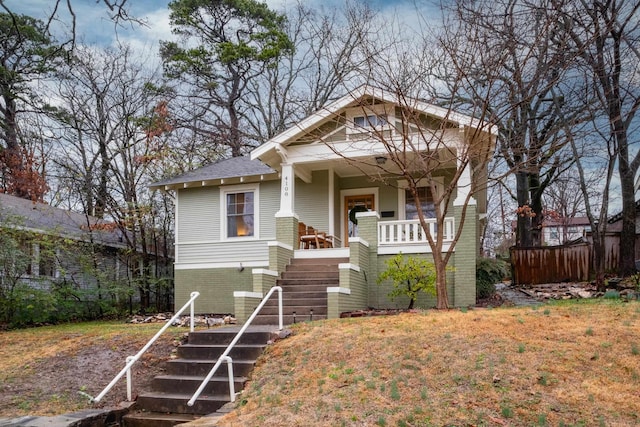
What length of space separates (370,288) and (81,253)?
32.4 ft

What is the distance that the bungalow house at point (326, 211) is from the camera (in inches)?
494

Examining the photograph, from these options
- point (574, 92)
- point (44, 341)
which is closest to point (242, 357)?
point (44, 341)

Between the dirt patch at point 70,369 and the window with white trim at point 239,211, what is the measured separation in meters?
6.28

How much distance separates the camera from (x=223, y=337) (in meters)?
9.16

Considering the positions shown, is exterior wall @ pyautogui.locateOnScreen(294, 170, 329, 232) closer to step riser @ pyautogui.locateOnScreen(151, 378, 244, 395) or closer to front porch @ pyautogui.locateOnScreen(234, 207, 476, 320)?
front porch @ pyautogui.locateOnScreen(234, 207, 476, 320)

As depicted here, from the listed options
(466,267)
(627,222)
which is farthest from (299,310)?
(627,222)

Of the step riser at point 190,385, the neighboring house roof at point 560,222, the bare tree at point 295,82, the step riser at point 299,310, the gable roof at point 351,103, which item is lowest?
the step riser at point 190,385

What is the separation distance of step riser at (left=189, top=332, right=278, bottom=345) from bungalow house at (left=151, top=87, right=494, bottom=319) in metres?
2.03

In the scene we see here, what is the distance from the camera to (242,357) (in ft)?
27.3

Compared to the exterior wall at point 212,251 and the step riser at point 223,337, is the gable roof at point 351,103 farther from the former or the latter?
the step riser at point 223,337

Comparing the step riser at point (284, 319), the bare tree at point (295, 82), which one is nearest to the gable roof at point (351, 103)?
the step riser at point (284, 319)

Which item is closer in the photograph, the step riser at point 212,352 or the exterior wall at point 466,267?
the step riser at point 212,352

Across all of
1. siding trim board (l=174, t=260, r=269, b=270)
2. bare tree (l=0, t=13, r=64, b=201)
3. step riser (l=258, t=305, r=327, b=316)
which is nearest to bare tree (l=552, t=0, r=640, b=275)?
step riser (l=258, t=305, r=327, b=316)

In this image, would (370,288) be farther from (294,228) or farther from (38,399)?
(38,399)
